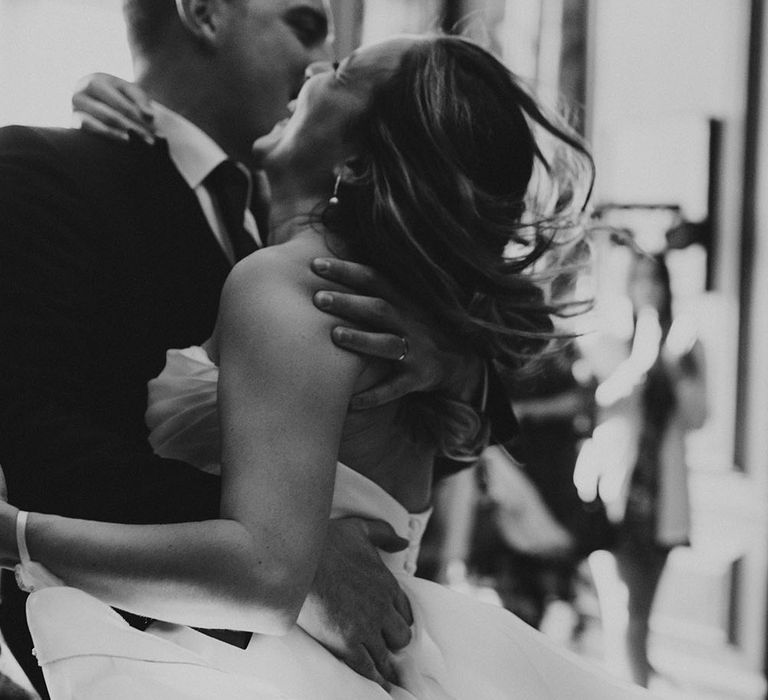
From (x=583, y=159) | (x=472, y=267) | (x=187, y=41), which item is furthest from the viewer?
(x=187, y=41)

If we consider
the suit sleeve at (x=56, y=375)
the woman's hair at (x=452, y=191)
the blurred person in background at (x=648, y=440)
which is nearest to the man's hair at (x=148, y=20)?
the suit sleeve at (x=56, y=375)

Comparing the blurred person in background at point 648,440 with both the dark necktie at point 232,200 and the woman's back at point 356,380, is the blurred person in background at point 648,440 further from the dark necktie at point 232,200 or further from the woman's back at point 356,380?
the woman's back at point 356,380

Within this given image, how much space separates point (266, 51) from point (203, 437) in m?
0.88

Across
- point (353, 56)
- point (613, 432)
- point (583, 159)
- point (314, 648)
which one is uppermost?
point (353, 56)

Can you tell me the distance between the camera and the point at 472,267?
4.38ft

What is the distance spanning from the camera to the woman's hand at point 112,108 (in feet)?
5.67

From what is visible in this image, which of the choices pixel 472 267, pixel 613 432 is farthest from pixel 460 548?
pixel 472 267

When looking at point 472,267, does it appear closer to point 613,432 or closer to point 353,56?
point 353,56

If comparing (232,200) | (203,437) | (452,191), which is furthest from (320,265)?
(232,200)

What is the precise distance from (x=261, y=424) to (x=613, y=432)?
313 centimetres

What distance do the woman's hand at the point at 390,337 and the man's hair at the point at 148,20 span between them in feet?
3.03

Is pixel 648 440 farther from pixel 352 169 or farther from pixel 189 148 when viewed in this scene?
pixel 352 169

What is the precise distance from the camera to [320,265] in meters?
1.25

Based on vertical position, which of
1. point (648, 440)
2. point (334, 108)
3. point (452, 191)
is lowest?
point (648, 440)
